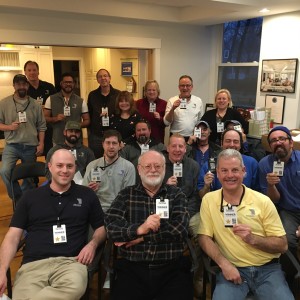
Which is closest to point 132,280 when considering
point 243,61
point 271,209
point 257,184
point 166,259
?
point 166,259

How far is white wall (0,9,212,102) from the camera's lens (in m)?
4.31

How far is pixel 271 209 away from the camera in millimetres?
2008

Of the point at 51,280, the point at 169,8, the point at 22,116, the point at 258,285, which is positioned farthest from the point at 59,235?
the point at 169,8

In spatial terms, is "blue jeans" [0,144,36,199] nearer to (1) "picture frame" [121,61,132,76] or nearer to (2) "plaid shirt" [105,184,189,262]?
(2) "plaid shirt" [105,184,189,262]

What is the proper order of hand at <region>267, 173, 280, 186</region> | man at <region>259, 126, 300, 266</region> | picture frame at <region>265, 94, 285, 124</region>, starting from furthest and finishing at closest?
picture frame at <region>265, 94, 285, 124</region>
man at <region>259, 126, 300, 266</region>
hand at <region>267, 173, 280, 186</region>

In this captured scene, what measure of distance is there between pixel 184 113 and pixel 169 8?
208 cm

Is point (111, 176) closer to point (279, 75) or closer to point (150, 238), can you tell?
point (150, 238)

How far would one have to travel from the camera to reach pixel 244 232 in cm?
188

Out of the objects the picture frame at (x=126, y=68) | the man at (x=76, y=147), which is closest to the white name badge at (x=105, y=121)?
the man at (x=76, y=147)

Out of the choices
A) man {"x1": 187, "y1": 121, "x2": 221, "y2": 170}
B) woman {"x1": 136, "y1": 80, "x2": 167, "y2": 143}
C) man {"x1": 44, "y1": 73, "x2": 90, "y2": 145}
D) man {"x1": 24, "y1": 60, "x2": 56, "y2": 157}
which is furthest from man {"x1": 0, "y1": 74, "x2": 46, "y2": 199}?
man {"x1": 187, "y1": 121, "x2": 221, "y2": 170}

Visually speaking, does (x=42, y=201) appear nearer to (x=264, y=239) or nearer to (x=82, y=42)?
(x=264, y=239)

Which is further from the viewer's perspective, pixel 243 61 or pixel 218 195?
pixel 243 61

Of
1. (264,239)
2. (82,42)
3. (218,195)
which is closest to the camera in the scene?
(264,239)

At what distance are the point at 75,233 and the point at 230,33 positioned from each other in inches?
194
